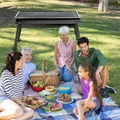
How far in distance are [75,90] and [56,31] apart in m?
4.65

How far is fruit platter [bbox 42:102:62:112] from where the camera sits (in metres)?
4.05

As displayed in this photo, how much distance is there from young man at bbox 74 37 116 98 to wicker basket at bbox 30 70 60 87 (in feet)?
1.61

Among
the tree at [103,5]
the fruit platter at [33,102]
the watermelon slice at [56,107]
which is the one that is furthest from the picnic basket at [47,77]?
the tree at [103,5]

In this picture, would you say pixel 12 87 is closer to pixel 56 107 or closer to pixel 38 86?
pixel 56 107

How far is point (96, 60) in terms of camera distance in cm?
470

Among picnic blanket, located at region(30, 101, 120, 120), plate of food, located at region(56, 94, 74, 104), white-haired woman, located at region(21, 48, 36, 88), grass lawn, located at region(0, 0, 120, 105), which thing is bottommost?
picnic blanket, located at region(30, 101, 120, 120)

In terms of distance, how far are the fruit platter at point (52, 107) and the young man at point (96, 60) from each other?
76cm

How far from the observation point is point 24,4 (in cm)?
1495

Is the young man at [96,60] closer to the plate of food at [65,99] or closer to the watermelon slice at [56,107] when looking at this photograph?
the plate of food at [65,99]

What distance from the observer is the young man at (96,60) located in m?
4.47

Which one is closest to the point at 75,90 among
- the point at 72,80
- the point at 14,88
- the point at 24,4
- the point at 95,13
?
the point at 72,80

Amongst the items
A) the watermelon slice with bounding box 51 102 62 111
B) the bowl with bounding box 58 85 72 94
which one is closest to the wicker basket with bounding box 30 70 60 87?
the bowl with bounding box 58 85 72 94

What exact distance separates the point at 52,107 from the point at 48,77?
2.79 ft

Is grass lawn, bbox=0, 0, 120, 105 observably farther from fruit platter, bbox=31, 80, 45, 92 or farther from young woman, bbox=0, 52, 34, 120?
young woman, bbox=0, 52, 34, 120
